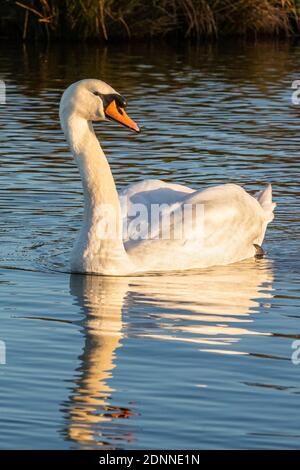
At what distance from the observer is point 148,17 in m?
29.5

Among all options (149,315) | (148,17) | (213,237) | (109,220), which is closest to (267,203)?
(213,237)

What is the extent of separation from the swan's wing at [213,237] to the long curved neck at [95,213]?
24 centimetres

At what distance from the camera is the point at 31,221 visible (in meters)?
12.5

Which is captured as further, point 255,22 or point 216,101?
point 255,22

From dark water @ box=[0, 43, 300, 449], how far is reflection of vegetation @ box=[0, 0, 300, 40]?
9567 millimetres

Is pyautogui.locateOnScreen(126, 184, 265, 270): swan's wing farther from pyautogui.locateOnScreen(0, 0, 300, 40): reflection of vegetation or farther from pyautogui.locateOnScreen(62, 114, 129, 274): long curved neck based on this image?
pyautogui.locateOnScreen(0, 0, 300, 40): reflection of vegetation

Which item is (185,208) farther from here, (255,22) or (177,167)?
(255,22)

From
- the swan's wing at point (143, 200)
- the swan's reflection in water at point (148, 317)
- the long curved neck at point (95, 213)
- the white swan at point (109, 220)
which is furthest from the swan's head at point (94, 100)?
the swan's reflection in water at point (148, 317)

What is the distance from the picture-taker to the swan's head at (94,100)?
1042 centimetres

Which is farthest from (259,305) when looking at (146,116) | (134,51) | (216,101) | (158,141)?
(134,51)

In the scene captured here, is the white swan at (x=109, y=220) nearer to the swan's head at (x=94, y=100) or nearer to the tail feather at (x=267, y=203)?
the swan's head at (x=94, y=100)

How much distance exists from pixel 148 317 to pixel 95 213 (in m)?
1.59

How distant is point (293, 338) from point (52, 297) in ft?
6.56

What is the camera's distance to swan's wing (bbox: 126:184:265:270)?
416 inches
